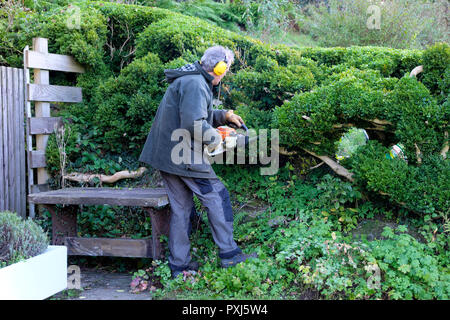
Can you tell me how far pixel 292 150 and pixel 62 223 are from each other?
112 inches

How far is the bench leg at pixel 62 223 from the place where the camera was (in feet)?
15.8

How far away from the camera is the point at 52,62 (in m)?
6.00

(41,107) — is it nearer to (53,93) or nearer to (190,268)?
(53,93)

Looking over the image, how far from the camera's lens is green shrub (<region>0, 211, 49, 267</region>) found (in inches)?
143

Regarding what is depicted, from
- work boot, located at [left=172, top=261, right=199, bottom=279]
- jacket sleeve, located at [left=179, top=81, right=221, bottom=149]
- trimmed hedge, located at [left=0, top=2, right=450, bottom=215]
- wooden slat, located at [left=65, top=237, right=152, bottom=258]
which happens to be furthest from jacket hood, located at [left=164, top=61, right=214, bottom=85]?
work boot, located at [left=172, top=261, right=199, bottom=279]

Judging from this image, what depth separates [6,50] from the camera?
6520 mm

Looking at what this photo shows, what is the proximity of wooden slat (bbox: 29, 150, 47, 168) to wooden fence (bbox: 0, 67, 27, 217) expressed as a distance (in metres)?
0.14

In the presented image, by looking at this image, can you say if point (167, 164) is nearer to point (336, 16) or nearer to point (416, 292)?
point (416, 292)

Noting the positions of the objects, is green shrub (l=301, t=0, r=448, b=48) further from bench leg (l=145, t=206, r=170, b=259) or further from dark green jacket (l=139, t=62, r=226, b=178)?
bench leg (l=145, t=206, r=170, b=259)

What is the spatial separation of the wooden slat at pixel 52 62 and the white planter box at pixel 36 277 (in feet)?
9.46

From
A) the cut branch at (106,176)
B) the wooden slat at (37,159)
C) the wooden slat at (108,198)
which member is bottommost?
the wooden slat at (108,198)

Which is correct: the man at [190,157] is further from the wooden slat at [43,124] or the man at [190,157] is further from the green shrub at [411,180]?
the wooden slat at [43,124]

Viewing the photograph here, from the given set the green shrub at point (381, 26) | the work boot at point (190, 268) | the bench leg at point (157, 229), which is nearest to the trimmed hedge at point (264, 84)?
the bench leg at point (157, 229)
